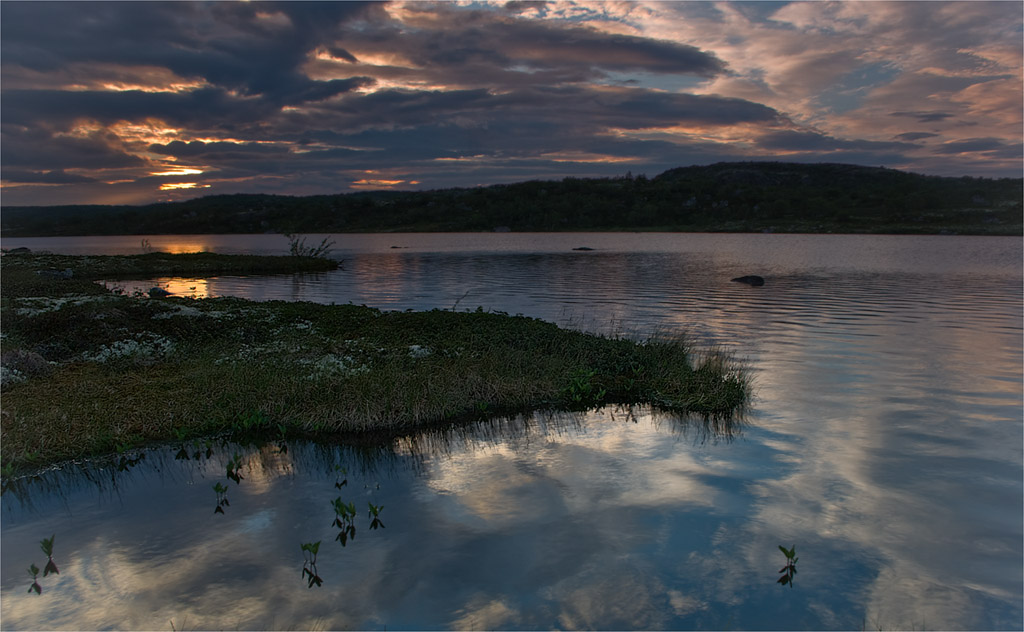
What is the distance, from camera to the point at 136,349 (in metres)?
18.1

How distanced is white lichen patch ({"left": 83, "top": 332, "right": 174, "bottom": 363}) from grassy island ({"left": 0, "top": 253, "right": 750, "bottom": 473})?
2.3 inches

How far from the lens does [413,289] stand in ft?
153

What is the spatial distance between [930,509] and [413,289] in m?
39.3

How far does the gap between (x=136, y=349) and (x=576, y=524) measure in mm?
14798

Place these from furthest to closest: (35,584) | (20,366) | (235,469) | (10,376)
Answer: (20,366) → (10,376) → (235,469) → (35,584)

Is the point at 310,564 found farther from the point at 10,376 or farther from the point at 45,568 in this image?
the point at 10,376

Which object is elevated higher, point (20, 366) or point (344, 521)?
point (20, 366)

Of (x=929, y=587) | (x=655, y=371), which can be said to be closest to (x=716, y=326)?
(x=655, y=371)

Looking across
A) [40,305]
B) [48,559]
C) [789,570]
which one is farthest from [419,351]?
[40,305]

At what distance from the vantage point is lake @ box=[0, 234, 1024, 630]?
7.41 metres

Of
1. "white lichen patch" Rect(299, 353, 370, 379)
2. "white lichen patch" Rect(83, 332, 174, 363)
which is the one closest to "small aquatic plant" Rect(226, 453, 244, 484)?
"white lichen patch" Rect(299, 353, 370, 379)

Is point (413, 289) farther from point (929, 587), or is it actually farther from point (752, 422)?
point (929, 587)

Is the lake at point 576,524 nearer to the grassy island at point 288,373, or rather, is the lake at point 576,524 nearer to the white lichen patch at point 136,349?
the grassy island at point 288,373

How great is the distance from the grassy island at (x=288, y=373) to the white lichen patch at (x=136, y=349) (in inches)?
2.3
